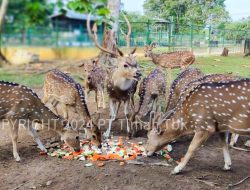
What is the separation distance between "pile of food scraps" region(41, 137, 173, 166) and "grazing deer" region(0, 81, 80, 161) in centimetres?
16

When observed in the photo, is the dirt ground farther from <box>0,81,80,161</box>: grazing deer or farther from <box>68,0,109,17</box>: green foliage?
<box>68,0,109,17</box>: green foliage

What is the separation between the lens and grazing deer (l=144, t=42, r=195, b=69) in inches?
584

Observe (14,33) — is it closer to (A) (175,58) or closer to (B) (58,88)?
(B) (58,88)

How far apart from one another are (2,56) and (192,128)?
4195mm

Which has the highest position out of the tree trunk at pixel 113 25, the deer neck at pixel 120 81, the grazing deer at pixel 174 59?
the tree trunk at pixel 113 25

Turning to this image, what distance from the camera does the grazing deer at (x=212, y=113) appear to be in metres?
4.82

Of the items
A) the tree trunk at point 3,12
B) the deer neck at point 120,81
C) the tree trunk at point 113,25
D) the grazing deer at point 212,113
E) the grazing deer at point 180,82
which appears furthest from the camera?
the grazing deer at point 180,82

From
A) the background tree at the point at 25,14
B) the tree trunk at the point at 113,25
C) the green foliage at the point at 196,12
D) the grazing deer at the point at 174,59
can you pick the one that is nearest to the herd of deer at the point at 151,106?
the tree trunk at the point at 113,25

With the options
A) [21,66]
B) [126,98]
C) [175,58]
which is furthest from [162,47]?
[21,66]

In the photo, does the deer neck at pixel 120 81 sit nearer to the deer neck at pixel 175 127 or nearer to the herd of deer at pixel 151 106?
the herd of deer at pixel 151 106

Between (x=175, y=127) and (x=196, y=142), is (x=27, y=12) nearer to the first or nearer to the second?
(x=196, y=142)

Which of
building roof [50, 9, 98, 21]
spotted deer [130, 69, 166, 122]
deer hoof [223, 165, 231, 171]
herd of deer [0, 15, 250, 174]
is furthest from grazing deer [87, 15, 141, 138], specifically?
building roof [50, 9, 98, 21]

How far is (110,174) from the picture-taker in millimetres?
4828

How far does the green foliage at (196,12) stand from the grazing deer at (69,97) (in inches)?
617
